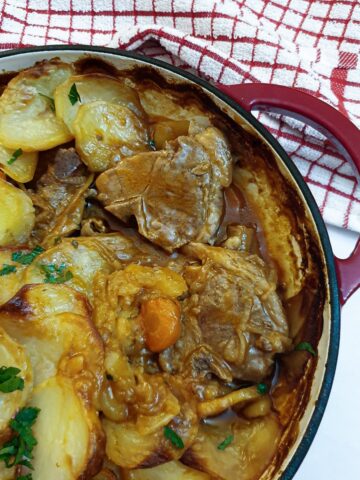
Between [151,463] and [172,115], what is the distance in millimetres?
1152

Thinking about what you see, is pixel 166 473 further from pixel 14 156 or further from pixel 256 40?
pixel 256 40

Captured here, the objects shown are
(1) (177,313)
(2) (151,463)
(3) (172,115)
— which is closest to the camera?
(2) (151,463)

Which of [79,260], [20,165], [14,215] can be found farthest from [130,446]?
[20,165]

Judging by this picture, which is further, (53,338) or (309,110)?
(309,110)

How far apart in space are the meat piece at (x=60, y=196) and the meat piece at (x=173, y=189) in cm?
9

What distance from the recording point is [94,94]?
6.30 ft

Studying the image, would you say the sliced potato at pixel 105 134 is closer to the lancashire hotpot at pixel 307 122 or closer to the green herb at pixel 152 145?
the green herb at pixel 152 145

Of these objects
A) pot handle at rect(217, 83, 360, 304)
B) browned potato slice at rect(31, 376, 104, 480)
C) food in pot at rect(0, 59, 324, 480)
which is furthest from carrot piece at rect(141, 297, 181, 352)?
pot handle at rect(217, 83, 360, 304)

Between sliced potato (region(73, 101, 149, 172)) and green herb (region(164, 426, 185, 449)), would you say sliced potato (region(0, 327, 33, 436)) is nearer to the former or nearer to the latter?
green herb (region(164, 426, 185, 449))

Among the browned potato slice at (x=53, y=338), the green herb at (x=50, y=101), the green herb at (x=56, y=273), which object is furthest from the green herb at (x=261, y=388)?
the green herb at (x=50, y=101)

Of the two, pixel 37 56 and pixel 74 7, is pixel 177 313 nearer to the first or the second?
pixel 37 56

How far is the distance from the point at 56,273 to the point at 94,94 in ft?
2.09

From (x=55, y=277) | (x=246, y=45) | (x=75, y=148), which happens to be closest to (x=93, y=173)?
(x=75, y=148)

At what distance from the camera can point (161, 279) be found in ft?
5.58
